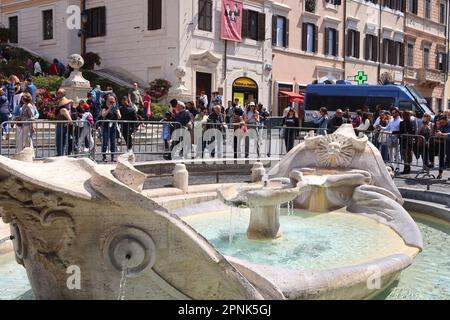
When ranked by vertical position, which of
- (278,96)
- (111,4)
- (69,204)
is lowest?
(69,204)

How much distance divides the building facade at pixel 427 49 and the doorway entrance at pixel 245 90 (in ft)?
56.3

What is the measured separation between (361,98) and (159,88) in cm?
915

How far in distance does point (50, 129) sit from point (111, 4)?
20.0m

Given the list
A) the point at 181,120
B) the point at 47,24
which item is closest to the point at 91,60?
the point at 47,24

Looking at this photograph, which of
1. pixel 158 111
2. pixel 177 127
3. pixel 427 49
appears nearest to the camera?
pixel 177 127

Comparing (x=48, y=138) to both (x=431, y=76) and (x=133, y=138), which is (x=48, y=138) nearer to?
(x=133, y=138)

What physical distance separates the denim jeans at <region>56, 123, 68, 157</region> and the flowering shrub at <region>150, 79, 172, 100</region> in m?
14.6

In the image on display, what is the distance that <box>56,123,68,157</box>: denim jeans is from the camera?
9992 millimetres

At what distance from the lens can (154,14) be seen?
26.6 metres

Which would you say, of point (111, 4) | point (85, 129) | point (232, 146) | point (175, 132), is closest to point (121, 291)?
point (85, 129)

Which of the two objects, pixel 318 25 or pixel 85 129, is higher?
pixel 318 25

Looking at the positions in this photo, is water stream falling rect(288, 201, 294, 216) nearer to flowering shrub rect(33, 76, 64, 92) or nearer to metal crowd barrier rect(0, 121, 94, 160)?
metal crowd barrier rect(0, 121, 94, 160)

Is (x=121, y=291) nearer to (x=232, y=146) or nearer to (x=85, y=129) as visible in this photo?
(x=85, y=129)
